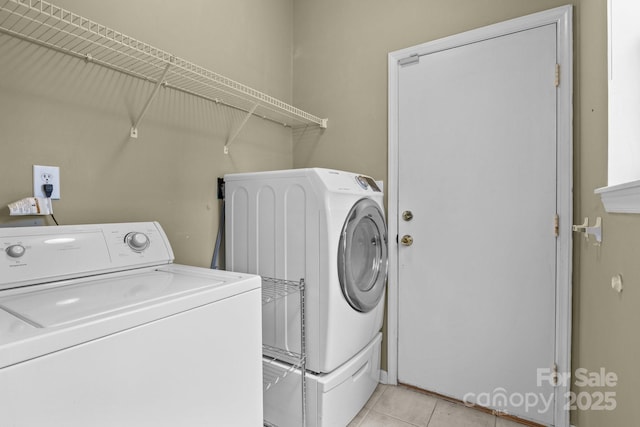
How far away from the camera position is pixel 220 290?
0.97 meters

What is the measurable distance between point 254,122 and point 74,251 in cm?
136

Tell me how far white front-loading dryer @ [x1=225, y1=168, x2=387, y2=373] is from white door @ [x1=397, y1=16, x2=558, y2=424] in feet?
1.28

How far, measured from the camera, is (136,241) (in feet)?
4.29

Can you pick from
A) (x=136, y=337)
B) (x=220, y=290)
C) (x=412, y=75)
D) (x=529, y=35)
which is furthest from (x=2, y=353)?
(x=529, y=35)

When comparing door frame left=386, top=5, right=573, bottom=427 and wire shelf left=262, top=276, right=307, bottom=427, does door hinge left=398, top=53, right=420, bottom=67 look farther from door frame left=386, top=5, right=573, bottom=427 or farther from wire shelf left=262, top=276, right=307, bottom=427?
wire shelf left=262, top=276, right=307, bottom=427

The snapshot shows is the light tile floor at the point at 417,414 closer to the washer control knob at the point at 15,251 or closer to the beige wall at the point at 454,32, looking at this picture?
the beige wall at the point at 454,32

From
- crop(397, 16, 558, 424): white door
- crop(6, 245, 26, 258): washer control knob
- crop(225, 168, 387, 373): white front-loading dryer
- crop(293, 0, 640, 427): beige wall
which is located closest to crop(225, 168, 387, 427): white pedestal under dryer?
crop(225, 168, 387, 373): white front-loading dryer

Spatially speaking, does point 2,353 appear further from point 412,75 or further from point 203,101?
point 412,75

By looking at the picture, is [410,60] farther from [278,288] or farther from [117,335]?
[117,335]

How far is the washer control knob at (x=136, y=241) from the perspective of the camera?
1304mm

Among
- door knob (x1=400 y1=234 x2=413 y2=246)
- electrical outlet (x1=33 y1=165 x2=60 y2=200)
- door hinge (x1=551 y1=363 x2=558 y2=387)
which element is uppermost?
electrical outlet (x1=33 y1=165 x2=60 y2=200)

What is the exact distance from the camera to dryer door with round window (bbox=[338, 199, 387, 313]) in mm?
1539

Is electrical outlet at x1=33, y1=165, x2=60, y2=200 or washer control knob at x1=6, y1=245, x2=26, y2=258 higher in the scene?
electrical outlet at x1=33, y1=165, x2=60, y2=200

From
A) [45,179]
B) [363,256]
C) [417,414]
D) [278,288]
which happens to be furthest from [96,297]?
[417,414]
